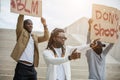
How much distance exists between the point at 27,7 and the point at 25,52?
1.40ft

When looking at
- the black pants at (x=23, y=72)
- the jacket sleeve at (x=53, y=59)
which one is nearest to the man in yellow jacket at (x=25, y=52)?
the black pants at (x=23, y=72)

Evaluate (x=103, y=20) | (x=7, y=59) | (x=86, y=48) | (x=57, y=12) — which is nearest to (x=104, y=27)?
(x=103, y=20)

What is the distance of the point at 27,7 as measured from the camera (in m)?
3.26

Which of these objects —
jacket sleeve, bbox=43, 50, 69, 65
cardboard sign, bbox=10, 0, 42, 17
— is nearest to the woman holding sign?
cardboard sign, bbox=10, 0, 42, 17

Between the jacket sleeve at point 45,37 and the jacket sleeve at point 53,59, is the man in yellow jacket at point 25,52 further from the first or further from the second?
the jacket sleeve at point 53,59

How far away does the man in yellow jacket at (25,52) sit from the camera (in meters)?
3.24

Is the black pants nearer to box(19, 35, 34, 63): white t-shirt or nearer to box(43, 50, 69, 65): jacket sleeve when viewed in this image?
box(19, 35, 34, 63): white t-shirt

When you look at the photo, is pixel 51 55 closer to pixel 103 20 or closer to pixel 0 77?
pixel 0 77

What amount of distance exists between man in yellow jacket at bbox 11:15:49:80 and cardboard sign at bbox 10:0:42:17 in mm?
67

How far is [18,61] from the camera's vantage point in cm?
326

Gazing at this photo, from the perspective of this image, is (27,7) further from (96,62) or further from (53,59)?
(96,62)

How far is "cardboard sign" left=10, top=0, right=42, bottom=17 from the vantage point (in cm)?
321

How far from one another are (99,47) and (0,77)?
116cm

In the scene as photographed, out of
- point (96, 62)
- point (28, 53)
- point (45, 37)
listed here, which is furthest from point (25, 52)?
point (96, 62)
